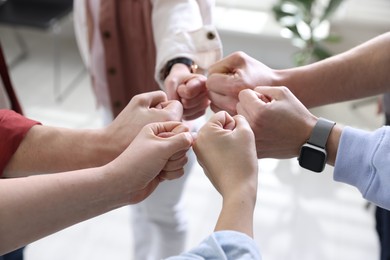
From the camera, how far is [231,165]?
0.78 meters

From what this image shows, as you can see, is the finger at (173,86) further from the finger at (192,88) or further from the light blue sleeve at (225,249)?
the light blue sleeve at (225,249)

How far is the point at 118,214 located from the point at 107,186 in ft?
3.79

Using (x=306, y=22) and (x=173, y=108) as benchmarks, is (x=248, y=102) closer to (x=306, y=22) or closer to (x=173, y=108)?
(x=173, y=108)

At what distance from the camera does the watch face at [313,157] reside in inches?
34.6

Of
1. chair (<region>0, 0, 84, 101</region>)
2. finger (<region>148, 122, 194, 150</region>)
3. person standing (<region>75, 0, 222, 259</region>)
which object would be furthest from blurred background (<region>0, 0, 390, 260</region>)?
finger (<region>148, 122, 194, 150</region>)

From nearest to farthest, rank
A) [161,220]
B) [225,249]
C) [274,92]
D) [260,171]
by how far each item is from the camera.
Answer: [225,249]
[274,92]
[161,220]
[260,171]

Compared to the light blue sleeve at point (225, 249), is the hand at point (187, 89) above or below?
below

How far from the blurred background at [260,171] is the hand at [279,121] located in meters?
0.90

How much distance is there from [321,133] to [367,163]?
0.11m

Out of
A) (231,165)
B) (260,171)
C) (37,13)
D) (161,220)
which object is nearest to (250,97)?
(231,165)

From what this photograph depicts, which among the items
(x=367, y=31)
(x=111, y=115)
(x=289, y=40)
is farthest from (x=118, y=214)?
(x=367, y=31)

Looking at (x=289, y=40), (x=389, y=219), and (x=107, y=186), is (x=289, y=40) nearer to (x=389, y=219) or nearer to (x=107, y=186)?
(x=389, y=219)

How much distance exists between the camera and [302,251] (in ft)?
5.74

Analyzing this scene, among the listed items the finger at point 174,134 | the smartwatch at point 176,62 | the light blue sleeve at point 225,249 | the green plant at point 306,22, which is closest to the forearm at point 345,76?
the smartwatch at point 176,62
